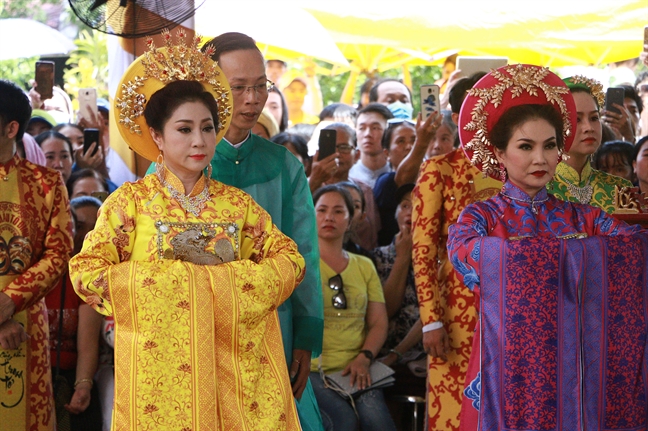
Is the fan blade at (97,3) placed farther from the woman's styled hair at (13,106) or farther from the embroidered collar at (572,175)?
the embroidered collar at (572,175)

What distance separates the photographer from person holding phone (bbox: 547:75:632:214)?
12.7 feet

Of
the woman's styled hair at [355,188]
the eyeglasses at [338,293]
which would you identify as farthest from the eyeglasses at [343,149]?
the eyeglasses at [338,293]

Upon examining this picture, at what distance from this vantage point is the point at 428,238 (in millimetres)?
3799

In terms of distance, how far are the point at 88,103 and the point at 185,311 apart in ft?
13.6

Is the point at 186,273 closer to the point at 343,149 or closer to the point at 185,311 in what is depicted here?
the point at 185,311

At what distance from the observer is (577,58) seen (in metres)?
11.3

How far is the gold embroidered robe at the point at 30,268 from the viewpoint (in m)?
3.64

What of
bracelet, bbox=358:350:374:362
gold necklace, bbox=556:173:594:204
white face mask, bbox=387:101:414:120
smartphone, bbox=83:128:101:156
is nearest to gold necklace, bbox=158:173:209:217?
gold necklace, bbox=556:173:594:204

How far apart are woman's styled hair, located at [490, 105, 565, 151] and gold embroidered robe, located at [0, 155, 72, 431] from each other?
1737 mm

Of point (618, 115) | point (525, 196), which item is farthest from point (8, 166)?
point (618, 115)

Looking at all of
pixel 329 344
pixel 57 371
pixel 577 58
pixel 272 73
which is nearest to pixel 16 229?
pixel 57 371

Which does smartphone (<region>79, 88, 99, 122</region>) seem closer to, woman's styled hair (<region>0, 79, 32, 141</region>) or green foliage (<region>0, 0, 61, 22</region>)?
woman's styled hair (<region>0, 79, 32, 141</region>)

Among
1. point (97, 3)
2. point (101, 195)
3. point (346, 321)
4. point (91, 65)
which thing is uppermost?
point (97, 3)

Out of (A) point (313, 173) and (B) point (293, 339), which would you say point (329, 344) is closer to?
(A) point (313, 173)
